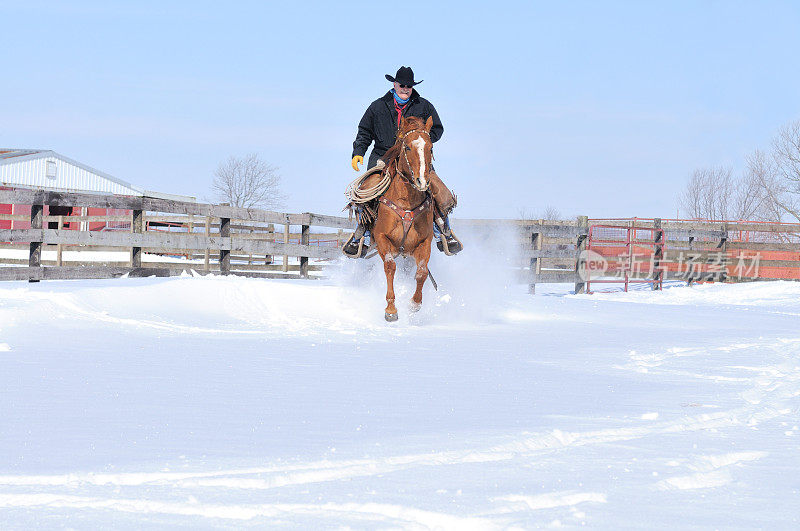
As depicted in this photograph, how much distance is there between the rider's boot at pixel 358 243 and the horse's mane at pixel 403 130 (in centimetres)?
98

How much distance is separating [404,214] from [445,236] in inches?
40.7

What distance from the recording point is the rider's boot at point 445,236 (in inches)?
401

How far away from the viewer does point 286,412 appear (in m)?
4.25


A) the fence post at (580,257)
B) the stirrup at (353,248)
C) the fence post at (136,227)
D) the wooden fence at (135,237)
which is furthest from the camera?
the fence post at (580,257)

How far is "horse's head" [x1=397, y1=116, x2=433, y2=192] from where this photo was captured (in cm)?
897

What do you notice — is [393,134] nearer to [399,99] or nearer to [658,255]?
[399,99]

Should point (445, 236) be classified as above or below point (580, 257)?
above

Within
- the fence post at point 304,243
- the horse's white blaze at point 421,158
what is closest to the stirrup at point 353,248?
the horse's white blaze at point 421,158

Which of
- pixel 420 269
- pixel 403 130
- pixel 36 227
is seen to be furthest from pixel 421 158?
pixel 36 227

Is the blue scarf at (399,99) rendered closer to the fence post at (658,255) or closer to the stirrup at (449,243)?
the stirrup at (449,243)

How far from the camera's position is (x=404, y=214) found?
947 centimetres

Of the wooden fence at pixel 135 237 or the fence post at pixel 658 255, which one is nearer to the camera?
the wooden fence at pixel 135 237

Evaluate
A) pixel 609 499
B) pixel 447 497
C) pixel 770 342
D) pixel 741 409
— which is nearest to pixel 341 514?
pixel 447 497

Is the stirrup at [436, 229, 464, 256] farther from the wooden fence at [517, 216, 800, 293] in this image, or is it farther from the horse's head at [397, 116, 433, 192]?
the wooden fence at [517, 216, 800, 293]
